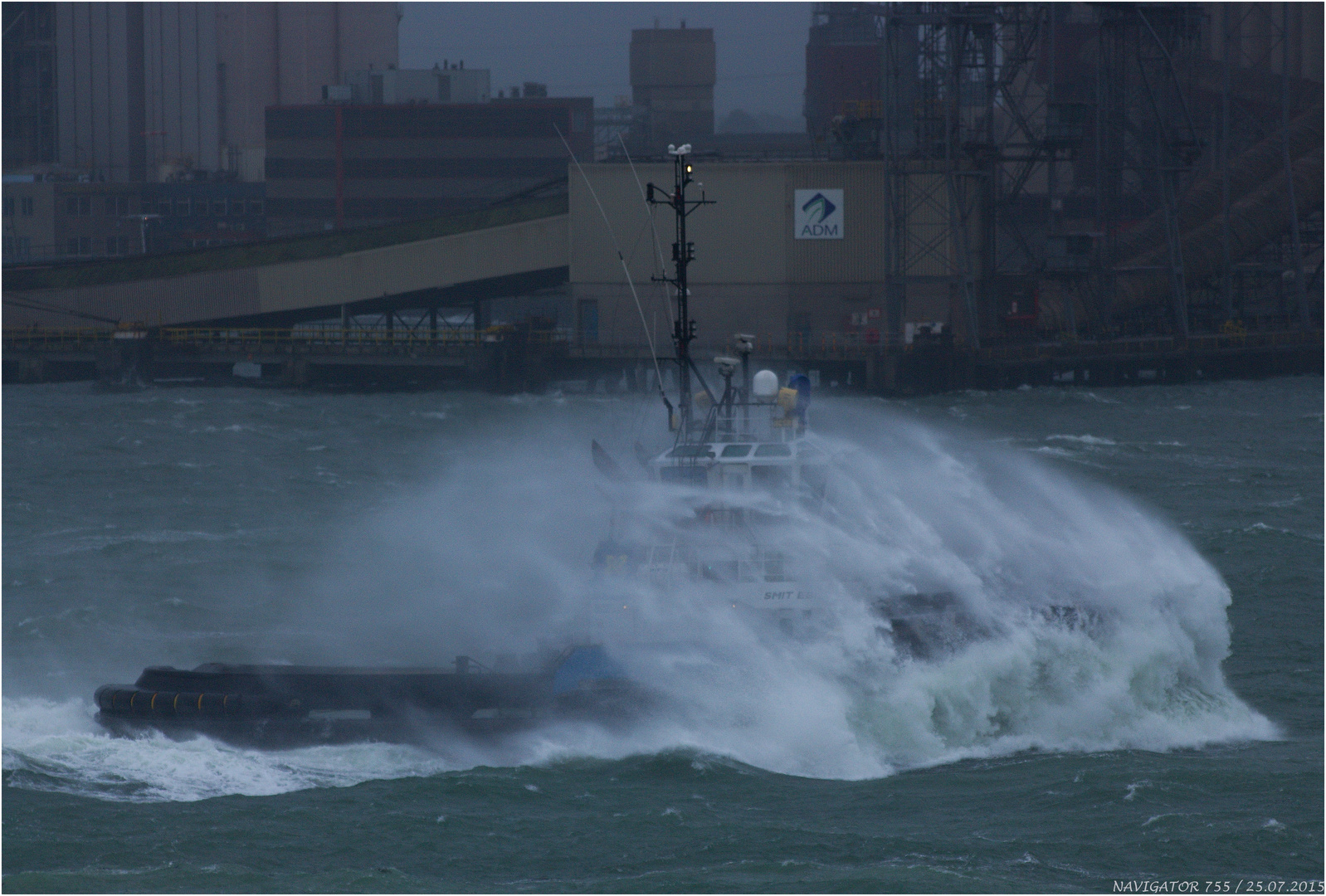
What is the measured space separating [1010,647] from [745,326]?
50156mm

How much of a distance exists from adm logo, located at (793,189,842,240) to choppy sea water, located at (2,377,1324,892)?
111 ft

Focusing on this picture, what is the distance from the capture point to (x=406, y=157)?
10850 centimetres

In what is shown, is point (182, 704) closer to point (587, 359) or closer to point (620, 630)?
point (620, 630)

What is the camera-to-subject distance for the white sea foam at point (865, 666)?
72.4ft

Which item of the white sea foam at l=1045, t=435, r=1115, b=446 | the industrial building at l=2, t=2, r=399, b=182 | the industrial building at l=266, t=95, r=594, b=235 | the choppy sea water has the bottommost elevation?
the choppy sea water

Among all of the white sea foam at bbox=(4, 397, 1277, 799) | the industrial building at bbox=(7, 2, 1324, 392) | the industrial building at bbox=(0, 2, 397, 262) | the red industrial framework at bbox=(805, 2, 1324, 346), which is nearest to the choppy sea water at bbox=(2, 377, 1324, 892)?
the white sea foam at bbox=(4, 397, 1277, 799)

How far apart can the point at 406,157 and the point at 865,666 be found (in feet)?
300

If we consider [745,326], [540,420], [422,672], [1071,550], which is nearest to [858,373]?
[745,326]

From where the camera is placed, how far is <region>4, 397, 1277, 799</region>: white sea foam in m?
22.1

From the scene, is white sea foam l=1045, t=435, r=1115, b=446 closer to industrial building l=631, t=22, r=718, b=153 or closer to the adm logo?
the adm logo

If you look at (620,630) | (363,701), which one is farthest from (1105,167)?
(363,701)

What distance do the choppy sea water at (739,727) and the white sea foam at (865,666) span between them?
0.06 meters

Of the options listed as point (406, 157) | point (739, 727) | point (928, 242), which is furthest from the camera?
point (406, 157)

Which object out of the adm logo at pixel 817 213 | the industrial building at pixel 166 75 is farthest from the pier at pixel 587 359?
the industrial building at pixel 166 75
